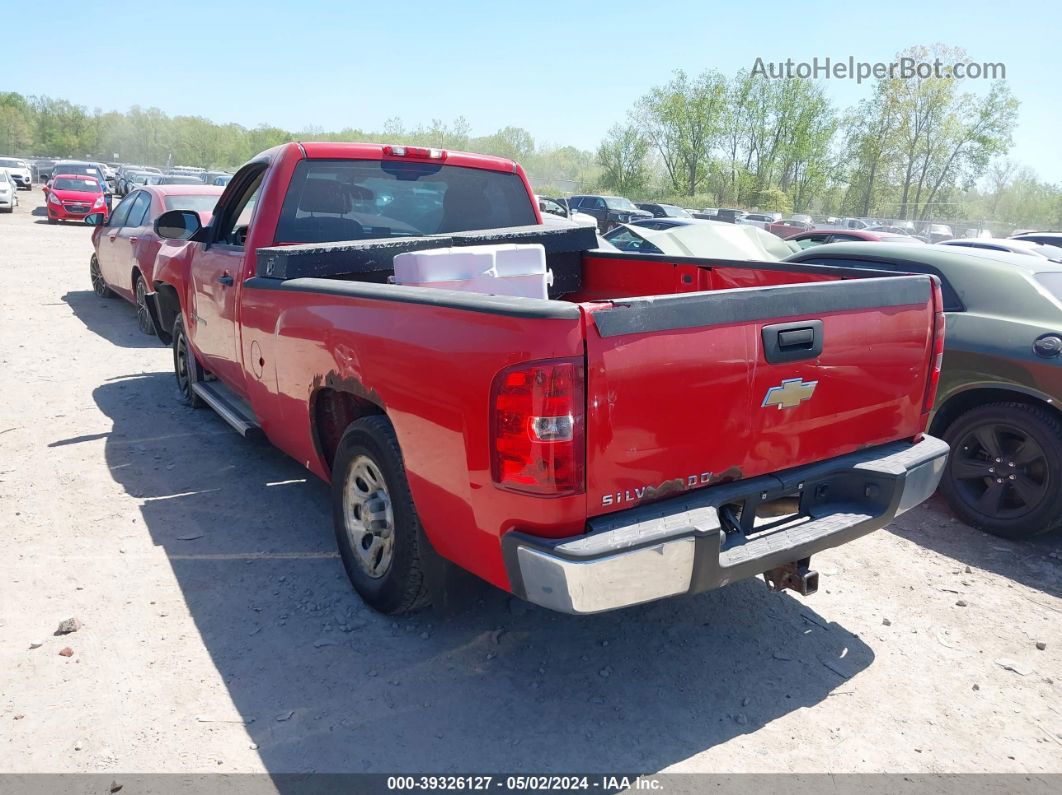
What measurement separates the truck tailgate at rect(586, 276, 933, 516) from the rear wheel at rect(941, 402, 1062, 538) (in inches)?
69.4

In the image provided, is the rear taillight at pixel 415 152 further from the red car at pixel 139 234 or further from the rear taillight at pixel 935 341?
the red car at pixel 139 234

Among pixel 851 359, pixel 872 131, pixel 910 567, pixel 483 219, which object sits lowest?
pixel 910 567

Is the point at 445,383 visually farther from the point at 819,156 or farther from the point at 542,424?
the point at 819,156

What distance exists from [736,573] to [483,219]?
Result: 10.2ft

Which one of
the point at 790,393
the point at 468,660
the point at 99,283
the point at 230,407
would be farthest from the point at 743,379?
the point at 99,283

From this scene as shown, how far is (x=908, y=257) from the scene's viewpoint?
5.48 m

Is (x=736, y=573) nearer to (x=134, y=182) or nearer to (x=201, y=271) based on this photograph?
(x=201, y=271)

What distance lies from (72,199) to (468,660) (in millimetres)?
28857

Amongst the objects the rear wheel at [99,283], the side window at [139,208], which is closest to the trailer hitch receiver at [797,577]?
the side window at [139,208]

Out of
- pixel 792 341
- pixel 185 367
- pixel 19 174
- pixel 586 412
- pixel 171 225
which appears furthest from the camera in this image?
pixel 19 174

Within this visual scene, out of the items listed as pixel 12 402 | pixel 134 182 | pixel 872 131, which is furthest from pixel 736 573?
pixel 872 131

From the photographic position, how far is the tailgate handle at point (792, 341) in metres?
2.75

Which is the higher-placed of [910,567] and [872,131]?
[872,131]

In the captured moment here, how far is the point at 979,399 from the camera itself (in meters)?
4.85
